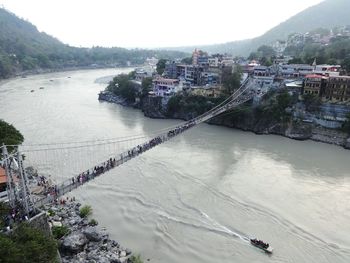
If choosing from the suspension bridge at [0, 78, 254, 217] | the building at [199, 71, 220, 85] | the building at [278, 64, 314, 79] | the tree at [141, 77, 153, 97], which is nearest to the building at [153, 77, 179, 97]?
the tree at [141, 77, 153, 97]

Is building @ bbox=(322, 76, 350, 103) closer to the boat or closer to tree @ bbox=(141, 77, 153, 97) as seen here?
tree @ bbox=(141, 77, 153, 97)

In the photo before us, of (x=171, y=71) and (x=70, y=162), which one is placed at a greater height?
(x=171, y=71)

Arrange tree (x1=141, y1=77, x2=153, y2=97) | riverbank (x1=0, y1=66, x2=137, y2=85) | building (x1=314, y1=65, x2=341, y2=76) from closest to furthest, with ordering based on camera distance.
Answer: building (x1=314, y1=65, x2=341, y2=76)
tree (x1=141, y1=77, x2=153, y2=97)
riverbank (x1=0, y1=66, x2=137, y2=85)

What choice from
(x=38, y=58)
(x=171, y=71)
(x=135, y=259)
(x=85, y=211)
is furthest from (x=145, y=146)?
(x=38, y=58)

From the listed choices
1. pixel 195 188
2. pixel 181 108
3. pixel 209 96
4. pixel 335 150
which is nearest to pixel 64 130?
pixel 181 108

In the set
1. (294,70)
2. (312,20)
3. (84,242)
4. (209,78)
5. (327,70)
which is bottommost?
(84,242)

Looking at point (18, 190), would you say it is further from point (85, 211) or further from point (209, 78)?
point (209, 78)
